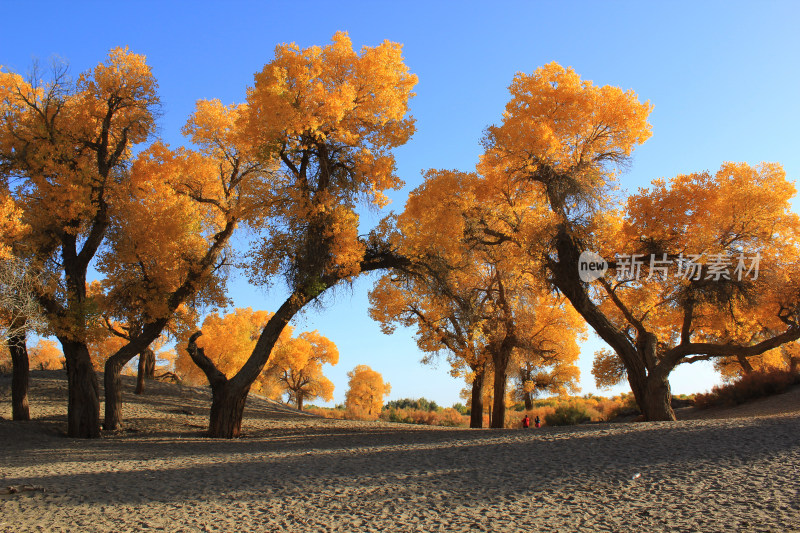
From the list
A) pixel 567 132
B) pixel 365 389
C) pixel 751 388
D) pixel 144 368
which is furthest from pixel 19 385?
pixel 365 389

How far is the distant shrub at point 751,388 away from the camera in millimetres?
20062

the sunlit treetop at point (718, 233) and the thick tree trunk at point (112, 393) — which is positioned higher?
the sunlit treetop at point (718, 233)

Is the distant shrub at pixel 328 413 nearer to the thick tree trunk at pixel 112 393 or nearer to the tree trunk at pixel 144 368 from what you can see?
the tree trunk at pixel 144 368

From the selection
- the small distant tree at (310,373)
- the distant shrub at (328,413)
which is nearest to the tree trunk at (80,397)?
the distant shrub at (328,413)

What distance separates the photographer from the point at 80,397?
13.7 meters

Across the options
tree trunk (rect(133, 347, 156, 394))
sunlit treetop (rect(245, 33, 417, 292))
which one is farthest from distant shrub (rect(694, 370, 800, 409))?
tree trunk (rect(133, 347, 156, 394))

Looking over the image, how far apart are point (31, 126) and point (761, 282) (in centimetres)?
2121

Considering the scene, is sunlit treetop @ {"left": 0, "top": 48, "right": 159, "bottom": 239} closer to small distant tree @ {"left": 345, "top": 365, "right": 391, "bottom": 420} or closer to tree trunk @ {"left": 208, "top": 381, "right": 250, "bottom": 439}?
tree trunk @ {"left": 208, "top": 381, "right": 250, "bottom": 439}

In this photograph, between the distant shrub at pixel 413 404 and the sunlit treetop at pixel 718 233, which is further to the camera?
the distant shrub at pixel 413 404

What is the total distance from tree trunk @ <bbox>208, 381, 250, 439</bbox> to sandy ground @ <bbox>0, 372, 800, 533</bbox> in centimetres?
338

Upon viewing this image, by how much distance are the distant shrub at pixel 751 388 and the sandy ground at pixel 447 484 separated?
1381 cm

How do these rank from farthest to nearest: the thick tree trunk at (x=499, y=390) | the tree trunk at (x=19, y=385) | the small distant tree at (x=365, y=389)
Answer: the small distant tree at (x=365, y=389), the thick tree trunk at (x=499, y=390), the tree trunk at (x=19, y=385)

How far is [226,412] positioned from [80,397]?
4.22m

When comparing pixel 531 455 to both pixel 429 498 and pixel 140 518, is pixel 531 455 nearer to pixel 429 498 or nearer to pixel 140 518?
pixel 429 498
